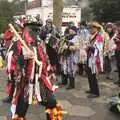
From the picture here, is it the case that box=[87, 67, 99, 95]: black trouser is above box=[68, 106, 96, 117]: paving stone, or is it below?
above

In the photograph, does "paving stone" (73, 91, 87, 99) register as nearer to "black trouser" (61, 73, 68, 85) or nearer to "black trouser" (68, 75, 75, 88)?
"black trouser" (68, 75, 75, 88)

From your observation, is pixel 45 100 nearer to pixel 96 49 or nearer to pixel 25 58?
pixel 25 58

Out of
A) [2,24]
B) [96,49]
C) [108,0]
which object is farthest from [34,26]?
[2,24]

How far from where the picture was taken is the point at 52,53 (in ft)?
21.3

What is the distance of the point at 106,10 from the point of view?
1405 inches

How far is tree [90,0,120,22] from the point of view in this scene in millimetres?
34406

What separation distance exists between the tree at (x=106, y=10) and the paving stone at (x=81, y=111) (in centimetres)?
2639

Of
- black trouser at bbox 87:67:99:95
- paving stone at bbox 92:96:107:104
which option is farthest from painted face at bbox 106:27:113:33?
paving stone at bbox 92:96:107:104

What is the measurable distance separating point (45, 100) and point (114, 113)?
2.20 m

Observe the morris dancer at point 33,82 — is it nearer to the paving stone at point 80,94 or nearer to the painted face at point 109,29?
the paving stone at point 80,94

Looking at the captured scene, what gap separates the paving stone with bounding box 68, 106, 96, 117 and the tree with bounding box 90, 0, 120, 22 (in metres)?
26.4

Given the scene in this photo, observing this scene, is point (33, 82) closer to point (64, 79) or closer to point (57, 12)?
point (64, 79)

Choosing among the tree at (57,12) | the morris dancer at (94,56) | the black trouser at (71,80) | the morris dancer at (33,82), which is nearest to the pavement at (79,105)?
the black trouser at (71,80)


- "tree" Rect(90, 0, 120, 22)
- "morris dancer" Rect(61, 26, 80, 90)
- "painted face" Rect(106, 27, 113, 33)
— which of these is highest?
"painted face" Rect(106, 27, 113, 33)
